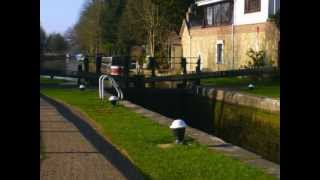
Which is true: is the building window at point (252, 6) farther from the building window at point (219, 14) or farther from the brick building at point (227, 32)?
the building window at point (219, 14)

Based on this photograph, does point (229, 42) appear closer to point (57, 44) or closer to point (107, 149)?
point (107, 149)

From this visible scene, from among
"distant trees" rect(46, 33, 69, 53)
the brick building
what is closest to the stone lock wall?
the brick building

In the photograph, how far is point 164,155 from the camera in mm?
9523

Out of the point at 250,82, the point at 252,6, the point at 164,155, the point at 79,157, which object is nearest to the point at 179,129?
the point at 164,155

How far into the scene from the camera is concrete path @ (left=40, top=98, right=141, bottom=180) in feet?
25.8

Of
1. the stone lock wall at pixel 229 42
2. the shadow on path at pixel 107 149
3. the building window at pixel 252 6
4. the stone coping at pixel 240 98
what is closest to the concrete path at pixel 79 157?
the shadow on path at pixel 107 149

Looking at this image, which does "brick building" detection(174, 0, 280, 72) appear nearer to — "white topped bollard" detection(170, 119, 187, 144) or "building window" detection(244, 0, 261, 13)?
"building window" detection(244, 0, 261, 13)
